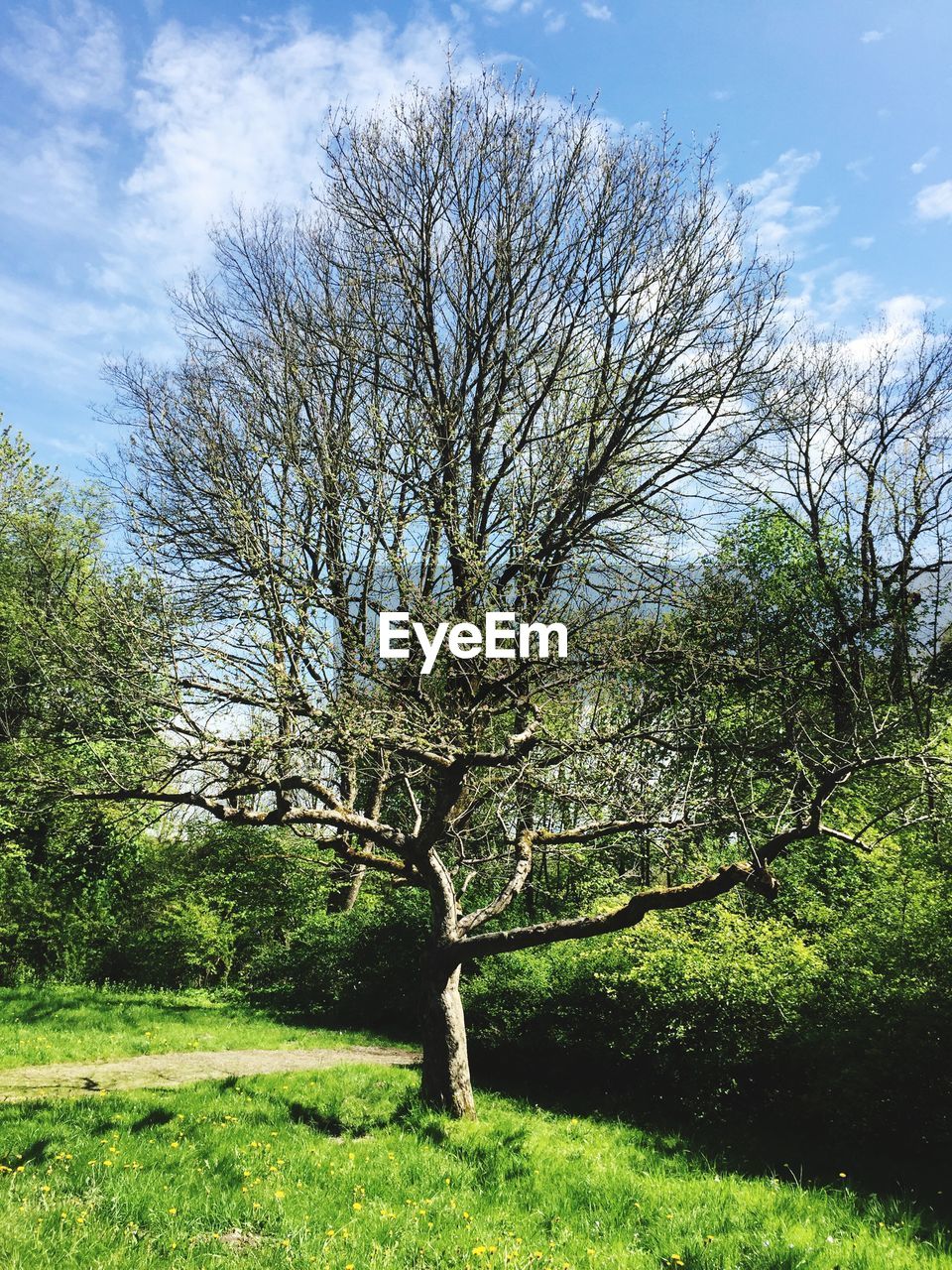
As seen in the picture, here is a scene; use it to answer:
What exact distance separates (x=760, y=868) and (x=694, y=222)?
21.5 feet

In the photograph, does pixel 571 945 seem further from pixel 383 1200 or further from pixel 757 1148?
pixel 383 1200

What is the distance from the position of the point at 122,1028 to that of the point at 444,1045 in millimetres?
7253

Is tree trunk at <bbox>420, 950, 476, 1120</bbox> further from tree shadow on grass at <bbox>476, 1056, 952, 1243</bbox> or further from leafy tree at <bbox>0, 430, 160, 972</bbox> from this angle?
leafy tree at <bbox>0, 430, 160, 972</bbox>

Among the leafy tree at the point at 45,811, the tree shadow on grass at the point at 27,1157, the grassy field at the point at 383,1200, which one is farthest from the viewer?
the leafy tree at the point at 45,811

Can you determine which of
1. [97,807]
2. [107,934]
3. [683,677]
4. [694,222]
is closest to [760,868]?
[683,677]

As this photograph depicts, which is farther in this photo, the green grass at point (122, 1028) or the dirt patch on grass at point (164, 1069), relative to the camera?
the green grass at point (122, 1028)

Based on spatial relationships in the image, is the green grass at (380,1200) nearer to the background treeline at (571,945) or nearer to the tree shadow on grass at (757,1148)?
the tree shadow on grass at (757,1148)

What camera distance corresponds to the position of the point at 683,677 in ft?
25.2

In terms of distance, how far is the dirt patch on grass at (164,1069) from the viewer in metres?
8.15

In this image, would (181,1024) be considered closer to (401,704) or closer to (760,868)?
(401,704)

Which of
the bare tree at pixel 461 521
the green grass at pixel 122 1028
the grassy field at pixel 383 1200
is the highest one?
the bare tree at pixel 461 521

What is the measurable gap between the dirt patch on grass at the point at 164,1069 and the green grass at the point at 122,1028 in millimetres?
398

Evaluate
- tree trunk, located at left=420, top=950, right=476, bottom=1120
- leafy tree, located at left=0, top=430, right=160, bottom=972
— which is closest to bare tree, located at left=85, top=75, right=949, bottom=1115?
tree trunk, located at left=420, top=950, right=476, bottom=1120

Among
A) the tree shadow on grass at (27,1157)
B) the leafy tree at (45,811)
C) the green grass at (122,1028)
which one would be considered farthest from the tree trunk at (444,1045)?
the green grass at (122,1028)
